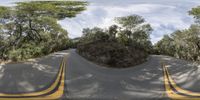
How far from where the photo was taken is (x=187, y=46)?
7419cm

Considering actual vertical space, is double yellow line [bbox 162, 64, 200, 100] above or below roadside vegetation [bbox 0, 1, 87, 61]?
below

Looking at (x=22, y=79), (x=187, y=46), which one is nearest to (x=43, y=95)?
(x=22, y=79)

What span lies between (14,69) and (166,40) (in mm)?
79002

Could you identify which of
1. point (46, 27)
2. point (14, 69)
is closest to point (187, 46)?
point (46, 27)

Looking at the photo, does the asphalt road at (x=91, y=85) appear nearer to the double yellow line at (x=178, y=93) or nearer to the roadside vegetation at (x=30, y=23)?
the double yellow line at (x=178, y=93)

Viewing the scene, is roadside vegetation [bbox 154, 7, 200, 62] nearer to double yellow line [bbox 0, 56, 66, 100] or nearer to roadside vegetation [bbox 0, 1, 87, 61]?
roadside vegetation [bbox 0, 1, 87, 61]

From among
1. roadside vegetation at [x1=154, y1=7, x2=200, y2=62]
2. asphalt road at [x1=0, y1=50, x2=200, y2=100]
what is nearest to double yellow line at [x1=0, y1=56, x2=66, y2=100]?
asphalt road at [x1=0, y1=50, x2=200, y2=100]

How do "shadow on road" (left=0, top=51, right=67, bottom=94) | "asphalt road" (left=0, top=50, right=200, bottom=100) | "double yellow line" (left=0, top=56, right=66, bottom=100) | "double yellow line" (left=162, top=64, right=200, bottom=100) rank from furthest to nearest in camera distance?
"shadow on road" (left=0, top=51, right=67, bottom=94) → "asphalt road" (left=0, top=50, right=200, bottom=100) → "double yellow line" (left=162, top=64, right=200, bottom=100) → "double yellow line" (left=0, top=56, right=66, bottom=100)

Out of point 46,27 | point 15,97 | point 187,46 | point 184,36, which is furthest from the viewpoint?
point 184,36

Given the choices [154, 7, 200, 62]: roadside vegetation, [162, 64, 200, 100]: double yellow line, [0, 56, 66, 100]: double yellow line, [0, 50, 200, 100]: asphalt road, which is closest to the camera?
[0, 56, 66, 100]: double yellow line

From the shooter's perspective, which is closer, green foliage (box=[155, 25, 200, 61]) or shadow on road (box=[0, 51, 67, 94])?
shadow on road (box=[0, 51, 67, 94])

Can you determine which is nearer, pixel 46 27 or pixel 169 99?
pixel 169 99

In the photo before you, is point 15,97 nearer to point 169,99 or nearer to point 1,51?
point 169,99

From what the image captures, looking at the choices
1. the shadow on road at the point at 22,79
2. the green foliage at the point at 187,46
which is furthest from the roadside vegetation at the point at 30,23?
the green foliage at the point at 187,46
